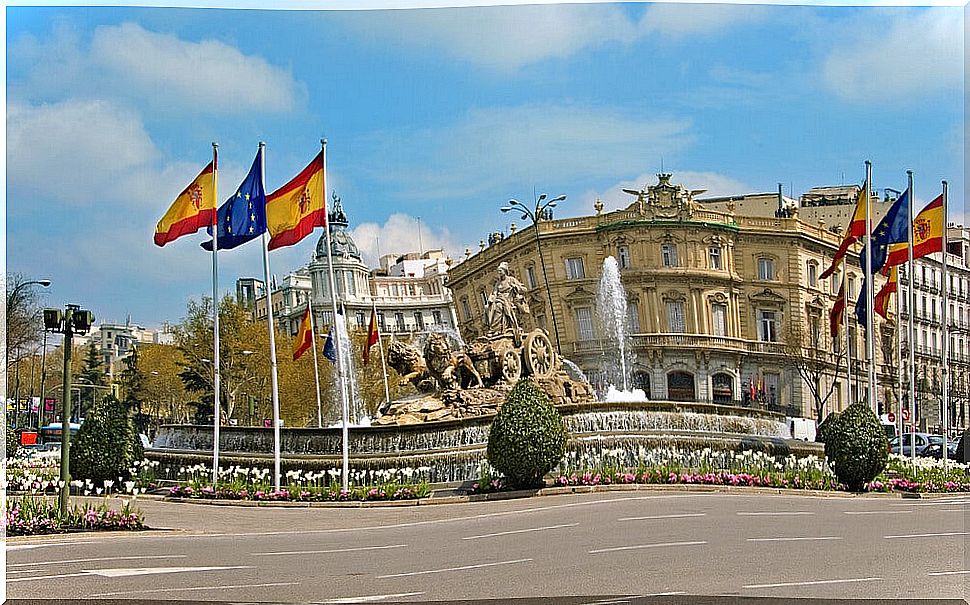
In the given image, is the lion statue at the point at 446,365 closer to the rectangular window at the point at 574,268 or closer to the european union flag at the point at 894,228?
the european union flag at the point at 894,228

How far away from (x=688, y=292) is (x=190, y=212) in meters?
41.8

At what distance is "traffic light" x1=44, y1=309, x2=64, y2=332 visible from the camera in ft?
56.2

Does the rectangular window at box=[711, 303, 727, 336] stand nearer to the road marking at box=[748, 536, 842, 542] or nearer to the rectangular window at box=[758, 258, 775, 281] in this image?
the rectangular window at box=[758, 258, 775, 281]

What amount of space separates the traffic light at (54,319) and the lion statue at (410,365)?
14127mm

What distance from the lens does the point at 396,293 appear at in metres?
99.9

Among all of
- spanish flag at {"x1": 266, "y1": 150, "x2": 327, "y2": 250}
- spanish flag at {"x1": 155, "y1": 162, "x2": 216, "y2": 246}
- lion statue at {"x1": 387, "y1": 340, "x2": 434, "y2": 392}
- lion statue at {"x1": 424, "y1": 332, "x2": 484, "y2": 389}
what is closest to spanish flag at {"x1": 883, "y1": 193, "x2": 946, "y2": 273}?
lion statue at {"x1": 424, "y1": 332, "x2": 484, "y2": 389}

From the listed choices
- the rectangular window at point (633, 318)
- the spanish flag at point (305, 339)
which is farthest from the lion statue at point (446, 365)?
the rectangular window at point (633, 318)

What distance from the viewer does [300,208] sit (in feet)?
78.3

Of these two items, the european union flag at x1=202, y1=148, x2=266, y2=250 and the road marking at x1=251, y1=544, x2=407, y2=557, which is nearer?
the road marking at x1=251, y1=544, x2=407, y2=557

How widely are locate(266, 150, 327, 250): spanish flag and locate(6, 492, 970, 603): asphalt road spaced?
20.3ft

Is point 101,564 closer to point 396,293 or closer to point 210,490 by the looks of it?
point 210,490

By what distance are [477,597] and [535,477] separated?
39.5 ft

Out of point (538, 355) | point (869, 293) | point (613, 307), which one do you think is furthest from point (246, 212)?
point (613, 307)

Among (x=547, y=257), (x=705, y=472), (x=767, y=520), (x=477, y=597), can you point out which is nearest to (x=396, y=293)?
(x=547, y=257)
